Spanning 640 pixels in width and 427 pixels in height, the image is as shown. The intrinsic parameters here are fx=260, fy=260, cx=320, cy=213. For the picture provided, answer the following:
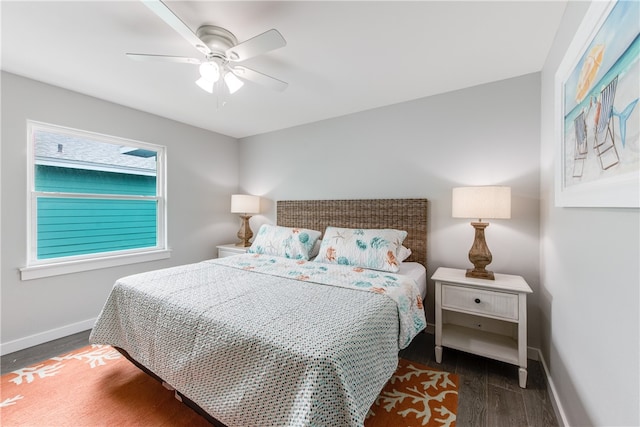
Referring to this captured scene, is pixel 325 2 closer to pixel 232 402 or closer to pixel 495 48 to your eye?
pixel 495 48

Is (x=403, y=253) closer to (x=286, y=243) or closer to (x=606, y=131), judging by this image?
(x=286, y=243)

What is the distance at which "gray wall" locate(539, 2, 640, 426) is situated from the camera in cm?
85

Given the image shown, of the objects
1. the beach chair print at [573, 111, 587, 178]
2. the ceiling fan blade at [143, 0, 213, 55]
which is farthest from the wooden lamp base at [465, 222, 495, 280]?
the ceiling fan blade at [143, 0, 213, 55]

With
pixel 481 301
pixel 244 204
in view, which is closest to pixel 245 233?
pixel 244 204

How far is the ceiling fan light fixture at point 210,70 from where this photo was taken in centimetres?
170

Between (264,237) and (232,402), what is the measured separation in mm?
1982

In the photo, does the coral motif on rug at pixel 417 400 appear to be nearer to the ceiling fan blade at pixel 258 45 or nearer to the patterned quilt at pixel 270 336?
the patterned quilt at pixel 270 336

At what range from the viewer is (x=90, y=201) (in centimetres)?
277

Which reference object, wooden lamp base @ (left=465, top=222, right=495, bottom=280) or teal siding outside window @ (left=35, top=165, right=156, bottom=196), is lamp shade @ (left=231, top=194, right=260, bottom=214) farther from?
wooden lamp base @ (left=465, top=222, right=495, bottom=280)

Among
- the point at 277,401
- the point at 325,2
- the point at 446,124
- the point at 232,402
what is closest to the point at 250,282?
the point at 232,402

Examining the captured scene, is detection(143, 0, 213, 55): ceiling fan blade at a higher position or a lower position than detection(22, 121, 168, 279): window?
higher

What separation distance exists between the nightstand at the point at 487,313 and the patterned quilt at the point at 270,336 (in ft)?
1.10

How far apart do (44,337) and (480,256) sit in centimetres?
397

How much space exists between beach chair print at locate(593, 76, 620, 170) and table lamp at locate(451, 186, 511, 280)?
993mm
